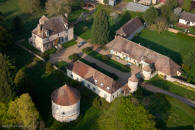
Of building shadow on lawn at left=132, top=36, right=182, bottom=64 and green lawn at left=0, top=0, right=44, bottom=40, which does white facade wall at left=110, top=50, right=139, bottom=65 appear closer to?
building shadow on lawn at left=132, top=36, right=182, bottom=64

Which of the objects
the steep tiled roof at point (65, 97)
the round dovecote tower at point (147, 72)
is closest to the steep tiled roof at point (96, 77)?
the steep tiled roof at point (65, 97)

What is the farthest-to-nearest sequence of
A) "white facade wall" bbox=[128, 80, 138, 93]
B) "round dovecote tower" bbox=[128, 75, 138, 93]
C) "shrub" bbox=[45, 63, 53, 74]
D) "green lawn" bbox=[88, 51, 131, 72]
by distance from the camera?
"green lawn" bbox=[88, 51, 131, 72], "shrub" bbox=[45, 63, 53, 74], "white facade wall" bbox=[128, 80, 138, 93], "round dovecote tower" bbox=[128, 75, 138, 93]

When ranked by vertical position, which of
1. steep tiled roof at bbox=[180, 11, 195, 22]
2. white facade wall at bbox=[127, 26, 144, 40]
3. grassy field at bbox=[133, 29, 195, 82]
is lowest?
grassy field at bbox=[133, 29, 195, 82]

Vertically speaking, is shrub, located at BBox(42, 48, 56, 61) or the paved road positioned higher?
shrub, located at BBox(42, 48, 56, 61)

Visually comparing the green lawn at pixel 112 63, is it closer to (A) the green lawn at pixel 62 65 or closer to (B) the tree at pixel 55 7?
(A) the green lawn at pixel 62 65

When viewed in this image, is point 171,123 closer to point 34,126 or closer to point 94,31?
point 34,126

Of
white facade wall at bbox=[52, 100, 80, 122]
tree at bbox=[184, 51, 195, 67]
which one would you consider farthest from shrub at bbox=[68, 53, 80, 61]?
tree at bbox=[184, 51, 195, 67]

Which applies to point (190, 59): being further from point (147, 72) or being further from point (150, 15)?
point (150, 15)
